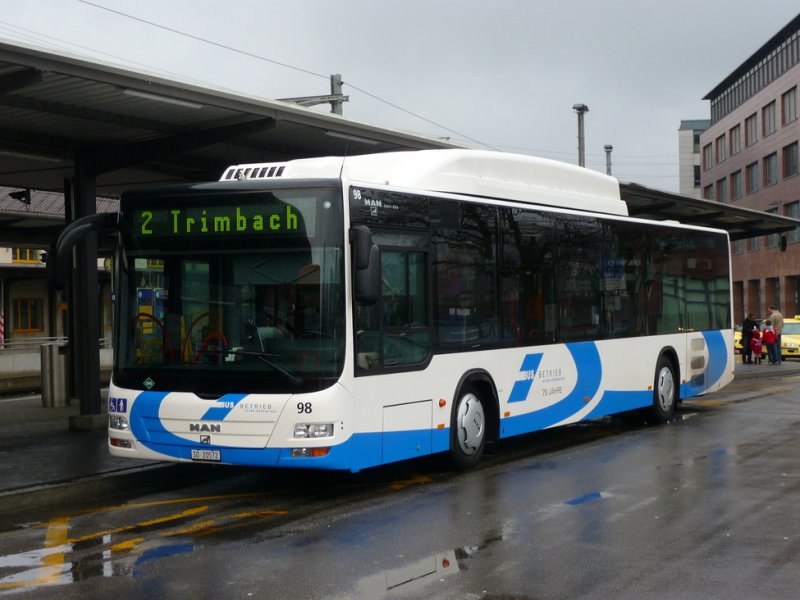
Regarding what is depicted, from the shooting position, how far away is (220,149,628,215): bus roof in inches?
428

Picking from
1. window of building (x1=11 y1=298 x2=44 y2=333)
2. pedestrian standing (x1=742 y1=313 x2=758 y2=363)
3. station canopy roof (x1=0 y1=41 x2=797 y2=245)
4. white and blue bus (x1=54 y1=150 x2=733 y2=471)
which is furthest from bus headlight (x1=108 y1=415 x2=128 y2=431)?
window of building (x1=11 y1=298 x2=44 y2=333)

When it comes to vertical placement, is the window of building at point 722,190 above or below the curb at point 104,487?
above

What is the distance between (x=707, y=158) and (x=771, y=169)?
17.1 m

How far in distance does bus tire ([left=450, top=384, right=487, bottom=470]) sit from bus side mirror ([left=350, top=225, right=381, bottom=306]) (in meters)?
2.24

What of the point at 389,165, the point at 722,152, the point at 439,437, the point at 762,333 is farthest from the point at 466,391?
the point at 722,152

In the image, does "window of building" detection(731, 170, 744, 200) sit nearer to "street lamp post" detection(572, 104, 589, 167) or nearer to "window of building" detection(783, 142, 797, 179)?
"window of building" detection(783, 142, 797, 179)

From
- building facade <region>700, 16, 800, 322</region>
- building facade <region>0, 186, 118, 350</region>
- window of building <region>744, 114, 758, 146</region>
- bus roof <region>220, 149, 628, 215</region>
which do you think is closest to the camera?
bus roof <region>220, 149, 628, 215</region>

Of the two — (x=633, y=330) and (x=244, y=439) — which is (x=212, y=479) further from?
(x=633, y=330)

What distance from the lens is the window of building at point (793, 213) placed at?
210ft

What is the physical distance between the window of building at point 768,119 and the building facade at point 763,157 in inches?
2.5

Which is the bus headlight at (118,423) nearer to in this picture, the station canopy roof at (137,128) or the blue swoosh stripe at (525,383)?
the station canopy roof at (137,128)

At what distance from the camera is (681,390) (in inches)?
661

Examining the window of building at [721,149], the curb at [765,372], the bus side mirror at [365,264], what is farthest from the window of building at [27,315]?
the window of building at [721,149]

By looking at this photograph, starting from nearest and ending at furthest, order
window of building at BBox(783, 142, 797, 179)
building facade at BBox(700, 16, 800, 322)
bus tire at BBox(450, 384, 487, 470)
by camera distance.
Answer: bus tire at BBox(450, 384, 487, 470) → window of building at BBox(783, 142, 797, 179) → building facade at BBox(700, 16, 800, 322)
